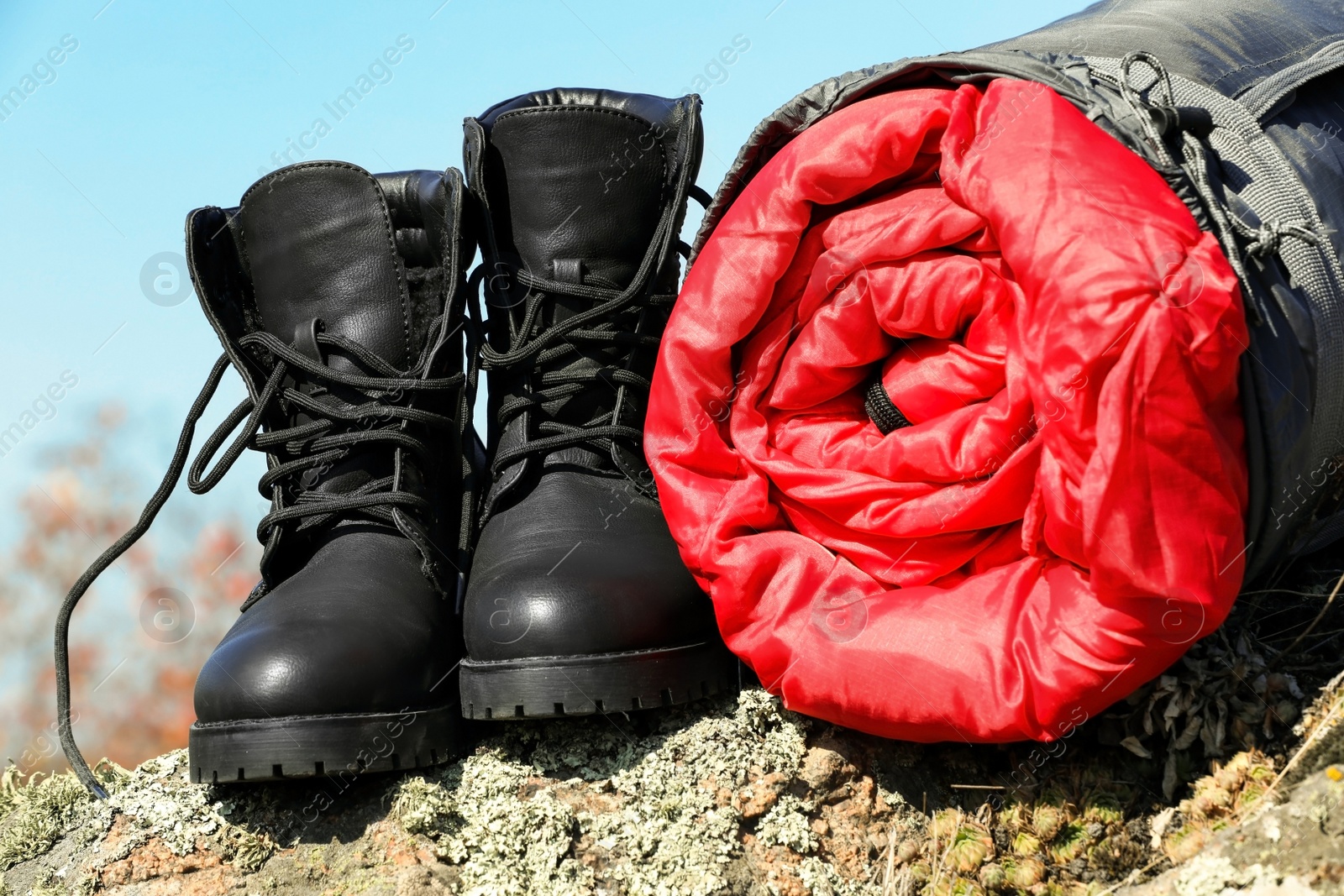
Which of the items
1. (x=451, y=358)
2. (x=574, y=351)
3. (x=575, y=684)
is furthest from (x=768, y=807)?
(x=451, y=358)

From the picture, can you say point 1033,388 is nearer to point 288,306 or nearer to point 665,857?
point 665,857

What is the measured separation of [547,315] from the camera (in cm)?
185

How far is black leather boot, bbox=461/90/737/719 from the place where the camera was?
5.70 ft

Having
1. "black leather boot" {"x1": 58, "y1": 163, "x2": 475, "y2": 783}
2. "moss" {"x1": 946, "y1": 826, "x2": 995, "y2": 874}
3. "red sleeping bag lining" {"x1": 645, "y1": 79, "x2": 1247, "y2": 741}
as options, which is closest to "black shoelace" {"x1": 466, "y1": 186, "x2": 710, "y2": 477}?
"black leather boot" {"x1": 58, "y1": 163, "x2": 475, "y2": 783}

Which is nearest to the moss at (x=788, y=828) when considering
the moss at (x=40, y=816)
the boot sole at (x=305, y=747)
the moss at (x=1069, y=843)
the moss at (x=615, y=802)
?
the moss at (x=615, y=802)

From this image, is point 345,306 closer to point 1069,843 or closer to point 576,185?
point 576,185

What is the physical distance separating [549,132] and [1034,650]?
1.17 metres

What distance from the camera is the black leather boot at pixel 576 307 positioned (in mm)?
1736

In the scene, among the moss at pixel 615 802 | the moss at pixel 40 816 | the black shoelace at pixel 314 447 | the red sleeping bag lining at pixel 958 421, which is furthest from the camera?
the black shoelace at pixel 314 447

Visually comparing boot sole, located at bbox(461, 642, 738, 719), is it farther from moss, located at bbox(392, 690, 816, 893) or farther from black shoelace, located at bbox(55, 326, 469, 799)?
black shoelace, located at bbox(55, 326, 469, 799)

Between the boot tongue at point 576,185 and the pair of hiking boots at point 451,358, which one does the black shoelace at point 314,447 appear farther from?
the boot tongue at point 576,185

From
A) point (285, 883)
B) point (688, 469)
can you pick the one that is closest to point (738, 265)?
point (688, 469)

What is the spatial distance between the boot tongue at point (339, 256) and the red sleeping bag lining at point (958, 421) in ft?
1.73

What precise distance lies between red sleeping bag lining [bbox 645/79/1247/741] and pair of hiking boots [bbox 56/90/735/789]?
9.0 inches
